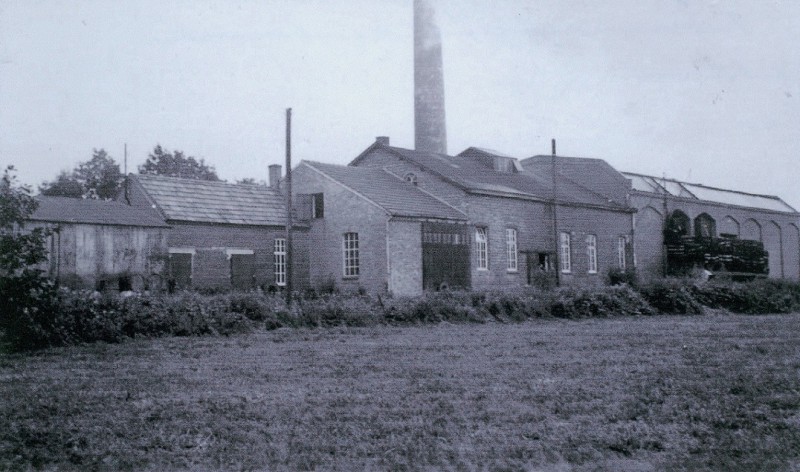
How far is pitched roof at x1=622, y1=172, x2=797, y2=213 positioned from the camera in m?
47.9

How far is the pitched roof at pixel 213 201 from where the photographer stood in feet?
101

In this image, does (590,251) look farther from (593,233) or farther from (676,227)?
(676,227)

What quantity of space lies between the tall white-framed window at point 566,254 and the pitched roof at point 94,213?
19671 millimetres

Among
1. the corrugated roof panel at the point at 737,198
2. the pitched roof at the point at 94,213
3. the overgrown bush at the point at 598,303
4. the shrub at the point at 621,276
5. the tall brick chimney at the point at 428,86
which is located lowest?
the overgrown bush at the point at 598,303

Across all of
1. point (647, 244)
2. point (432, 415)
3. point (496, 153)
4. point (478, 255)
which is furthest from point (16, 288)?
point (647, 244)

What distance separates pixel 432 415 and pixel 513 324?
46.0ft

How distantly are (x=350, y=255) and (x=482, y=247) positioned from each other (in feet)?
20.1

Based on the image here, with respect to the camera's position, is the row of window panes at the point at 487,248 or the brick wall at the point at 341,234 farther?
the row of window panes at the point at 487,248

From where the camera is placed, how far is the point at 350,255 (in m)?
32.8

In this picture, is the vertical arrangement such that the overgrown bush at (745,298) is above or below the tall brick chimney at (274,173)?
below

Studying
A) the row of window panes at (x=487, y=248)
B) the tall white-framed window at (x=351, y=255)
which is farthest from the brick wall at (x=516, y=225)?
the tall white-framed window at (x=351, y=255)

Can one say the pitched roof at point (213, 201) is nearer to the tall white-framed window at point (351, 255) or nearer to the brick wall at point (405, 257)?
the tall white-framed window at point (351, 255)

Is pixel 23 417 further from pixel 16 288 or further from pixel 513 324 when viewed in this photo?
pixel 513 324

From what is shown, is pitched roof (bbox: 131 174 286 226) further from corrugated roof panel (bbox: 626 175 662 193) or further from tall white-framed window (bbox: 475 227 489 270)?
corrugated roof panel (bbox: 626 175 662 193)
